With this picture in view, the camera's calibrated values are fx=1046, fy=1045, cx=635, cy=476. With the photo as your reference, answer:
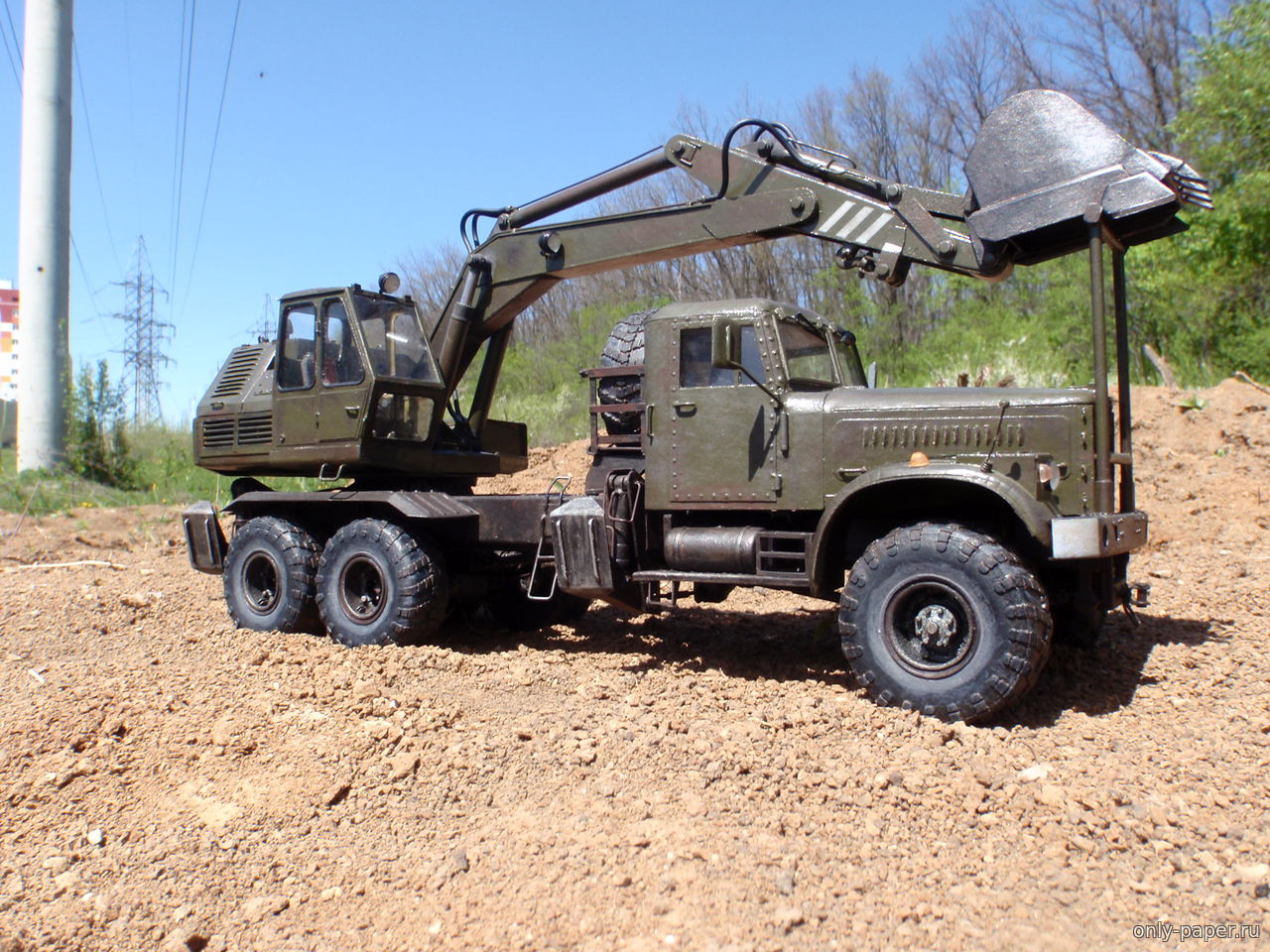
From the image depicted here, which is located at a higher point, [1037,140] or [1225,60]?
[1225,60]

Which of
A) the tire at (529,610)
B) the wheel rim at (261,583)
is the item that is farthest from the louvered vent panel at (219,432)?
the tire at (529,610)

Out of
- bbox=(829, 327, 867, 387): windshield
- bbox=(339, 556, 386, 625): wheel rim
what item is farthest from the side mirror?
bbox=(339, 556, 386, 625): wheel rim

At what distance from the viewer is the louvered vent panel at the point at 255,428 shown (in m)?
7.82

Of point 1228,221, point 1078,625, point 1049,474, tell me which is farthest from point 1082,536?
point 1228,221

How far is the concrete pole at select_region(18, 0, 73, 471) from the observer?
1574 centimetres

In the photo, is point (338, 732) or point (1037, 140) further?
point (1037, 140)

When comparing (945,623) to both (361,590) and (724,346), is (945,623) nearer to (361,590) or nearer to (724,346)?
(724,346)

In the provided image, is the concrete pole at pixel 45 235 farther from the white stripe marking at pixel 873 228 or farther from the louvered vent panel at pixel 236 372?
the white stripe marking at pixel 873 228

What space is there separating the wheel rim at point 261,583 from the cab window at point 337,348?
1.44 metres

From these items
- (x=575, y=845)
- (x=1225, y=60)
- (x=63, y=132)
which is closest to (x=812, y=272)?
(x=1225, y=60)

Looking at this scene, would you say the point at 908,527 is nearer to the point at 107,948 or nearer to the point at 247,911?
the point at 247,911

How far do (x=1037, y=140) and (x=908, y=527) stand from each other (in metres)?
2.13

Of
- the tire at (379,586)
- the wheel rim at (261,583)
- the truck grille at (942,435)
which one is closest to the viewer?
the truck grille at (942,435)

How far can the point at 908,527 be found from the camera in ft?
17.5
